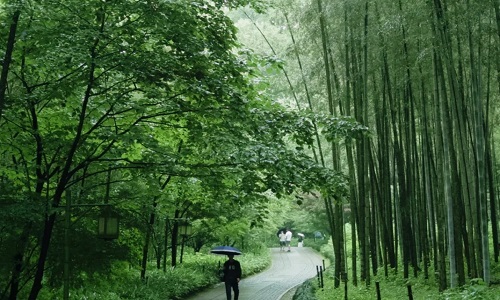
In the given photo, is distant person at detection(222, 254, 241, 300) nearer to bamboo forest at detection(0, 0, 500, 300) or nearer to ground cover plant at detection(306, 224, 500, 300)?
ground cover plant at detection(306, 224, 500, 300)

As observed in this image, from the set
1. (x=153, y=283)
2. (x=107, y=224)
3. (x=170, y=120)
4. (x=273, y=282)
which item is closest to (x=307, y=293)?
(x=153, y=283)

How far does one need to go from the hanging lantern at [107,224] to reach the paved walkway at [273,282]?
19.0 ft

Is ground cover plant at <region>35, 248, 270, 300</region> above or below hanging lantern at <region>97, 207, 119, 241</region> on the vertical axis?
below

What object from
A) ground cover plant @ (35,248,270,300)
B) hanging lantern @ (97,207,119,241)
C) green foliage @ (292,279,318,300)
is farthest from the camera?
green foliage @ (292,279,318,300)

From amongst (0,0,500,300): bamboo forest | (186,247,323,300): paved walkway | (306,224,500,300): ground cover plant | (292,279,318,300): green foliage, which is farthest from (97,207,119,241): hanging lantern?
(186,247,323,300): paved walkway

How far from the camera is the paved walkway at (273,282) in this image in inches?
440

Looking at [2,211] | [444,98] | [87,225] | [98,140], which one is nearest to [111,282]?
[87,225]

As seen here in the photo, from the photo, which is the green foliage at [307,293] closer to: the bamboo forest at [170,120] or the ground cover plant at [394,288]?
the ground cover plant at [394,288]

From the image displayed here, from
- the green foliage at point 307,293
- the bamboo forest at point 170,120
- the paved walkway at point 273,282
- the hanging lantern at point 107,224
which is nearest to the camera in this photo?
the bamboo forest at point 170,120

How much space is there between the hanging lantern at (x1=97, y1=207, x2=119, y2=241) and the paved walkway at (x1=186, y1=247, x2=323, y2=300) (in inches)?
228

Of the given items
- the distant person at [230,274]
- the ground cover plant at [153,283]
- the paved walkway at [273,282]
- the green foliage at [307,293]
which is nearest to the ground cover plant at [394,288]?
the green foliage at [307,293]

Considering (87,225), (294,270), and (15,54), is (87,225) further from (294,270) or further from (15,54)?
(294,270)

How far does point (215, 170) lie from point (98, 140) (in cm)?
139

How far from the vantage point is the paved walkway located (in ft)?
36.7
